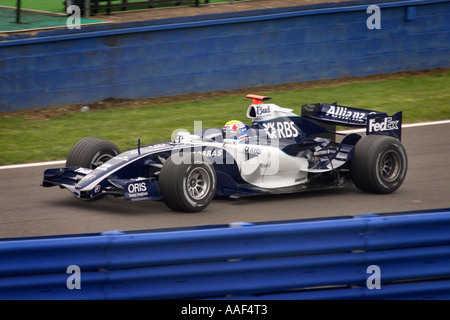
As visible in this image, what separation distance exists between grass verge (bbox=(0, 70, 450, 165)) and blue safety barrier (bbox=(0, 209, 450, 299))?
22.1ft

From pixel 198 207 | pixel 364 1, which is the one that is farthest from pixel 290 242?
pixel 364 1

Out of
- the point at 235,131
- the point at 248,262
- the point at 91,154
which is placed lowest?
the point at 248,262

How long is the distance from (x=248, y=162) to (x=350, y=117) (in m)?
1.90

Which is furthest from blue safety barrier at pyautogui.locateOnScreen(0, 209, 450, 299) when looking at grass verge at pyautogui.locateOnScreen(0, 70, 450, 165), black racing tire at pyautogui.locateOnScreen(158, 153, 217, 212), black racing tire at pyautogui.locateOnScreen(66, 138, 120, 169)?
grass verge at pyautogui.locateOnScreen(0, 70, 450, 165)

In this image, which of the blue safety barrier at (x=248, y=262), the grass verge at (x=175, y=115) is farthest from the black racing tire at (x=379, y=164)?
the grass verge at (x=175, y=115)

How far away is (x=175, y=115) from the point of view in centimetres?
1420

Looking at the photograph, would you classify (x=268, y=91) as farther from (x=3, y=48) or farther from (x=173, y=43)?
(x=3, y=48)

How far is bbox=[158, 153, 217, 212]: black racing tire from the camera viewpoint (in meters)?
8.63

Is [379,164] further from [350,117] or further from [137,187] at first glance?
[137,187]

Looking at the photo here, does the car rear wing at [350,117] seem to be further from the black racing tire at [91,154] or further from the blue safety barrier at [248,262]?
the blue safety barrier at [248,262]

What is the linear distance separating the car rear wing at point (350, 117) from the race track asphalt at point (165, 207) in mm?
757

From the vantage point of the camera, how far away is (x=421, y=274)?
18.9 ft

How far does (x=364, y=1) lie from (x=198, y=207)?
9.56m

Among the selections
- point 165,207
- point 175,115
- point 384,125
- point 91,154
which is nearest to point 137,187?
point 165,207
